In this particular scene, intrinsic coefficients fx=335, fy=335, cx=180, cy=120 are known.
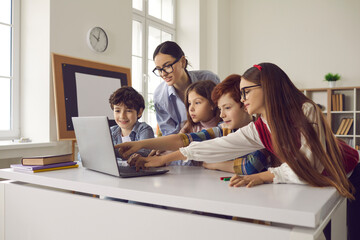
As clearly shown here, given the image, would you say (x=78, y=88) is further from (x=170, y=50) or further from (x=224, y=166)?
(x=224, y=166)

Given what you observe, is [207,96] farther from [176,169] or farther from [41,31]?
[41,31]

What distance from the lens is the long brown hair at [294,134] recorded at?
102 cm

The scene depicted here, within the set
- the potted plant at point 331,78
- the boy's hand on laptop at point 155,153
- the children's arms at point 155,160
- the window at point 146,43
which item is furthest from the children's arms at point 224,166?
the potted plant at point 331,78

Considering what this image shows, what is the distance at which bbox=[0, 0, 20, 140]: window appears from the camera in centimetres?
308

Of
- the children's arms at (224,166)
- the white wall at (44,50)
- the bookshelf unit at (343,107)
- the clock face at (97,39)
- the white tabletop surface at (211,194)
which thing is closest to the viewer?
the white tabletop surface at (211,194)

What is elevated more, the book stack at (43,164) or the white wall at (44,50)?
the white wall at (44,50)

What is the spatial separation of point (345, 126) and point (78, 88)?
152 inches

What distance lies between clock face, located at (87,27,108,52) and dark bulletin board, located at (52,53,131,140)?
0.56 ft

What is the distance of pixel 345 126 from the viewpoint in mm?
4965

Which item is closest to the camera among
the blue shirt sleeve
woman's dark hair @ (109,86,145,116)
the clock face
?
woman's dark hair @ (109,86,145,116)

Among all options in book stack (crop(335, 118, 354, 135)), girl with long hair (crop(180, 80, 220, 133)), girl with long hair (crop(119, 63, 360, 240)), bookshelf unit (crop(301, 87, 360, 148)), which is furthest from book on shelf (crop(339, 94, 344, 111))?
girl with long hair (crop(119, 63, 360, 240))

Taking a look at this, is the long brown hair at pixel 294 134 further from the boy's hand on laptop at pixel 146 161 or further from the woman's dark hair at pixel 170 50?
the woman's dark hair at pixel 170 50

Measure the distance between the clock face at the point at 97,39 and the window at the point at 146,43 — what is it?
986mm

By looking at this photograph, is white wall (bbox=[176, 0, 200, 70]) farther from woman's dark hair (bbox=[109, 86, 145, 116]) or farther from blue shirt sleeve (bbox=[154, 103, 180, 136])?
woman's dark hair (bbox=[109, 86, 145, 116])
